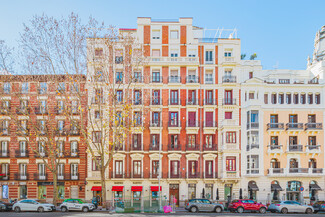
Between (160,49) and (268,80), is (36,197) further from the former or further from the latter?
(268,80)

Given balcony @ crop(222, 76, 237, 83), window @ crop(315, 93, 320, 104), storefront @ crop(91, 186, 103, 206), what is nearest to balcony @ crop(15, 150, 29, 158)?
storefront @ crop(91, 186, 103, 206)

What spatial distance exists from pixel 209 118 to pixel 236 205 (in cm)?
1445

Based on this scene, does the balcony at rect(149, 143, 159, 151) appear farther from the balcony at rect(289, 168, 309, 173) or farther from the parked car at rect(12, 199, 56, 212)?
the balcony at rect(289, 168, 309, 173)

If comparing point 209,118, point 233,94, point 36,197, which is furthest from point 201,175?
point 36,197

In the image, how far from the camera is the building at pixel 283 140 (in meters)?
46.7

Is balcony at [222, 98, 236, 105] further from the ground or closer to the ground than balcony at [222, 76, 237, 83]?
closer to the ground

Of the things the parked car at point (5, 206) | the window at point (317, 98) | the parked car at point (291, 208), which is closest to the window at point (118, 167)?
the parked car at point (5, 206)

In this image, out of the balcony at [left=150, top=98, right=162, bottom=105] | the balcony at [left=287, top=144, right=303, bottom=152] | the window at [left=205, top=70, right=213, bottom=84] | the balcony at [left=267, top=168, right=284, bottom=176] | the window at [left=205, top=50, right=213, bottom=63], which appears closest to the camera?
the balcony at [left=267, top=168, right=284, bottom=176]

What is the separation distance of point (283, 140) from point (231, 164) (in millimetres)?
7833

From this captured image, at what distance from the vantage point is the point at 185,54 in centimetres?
4925

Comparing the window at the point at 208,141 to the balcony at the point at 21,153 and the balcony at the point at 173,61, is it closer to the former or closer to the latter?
the balcony at the point at 173,61

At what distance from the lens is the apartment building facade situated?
46.9 m

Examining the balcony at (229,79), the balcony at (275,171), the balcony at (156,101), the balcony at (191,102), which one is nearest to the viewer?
the balcony at (275,171)

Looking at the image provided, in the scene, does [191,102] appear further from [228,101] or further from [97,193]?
[97,193]
